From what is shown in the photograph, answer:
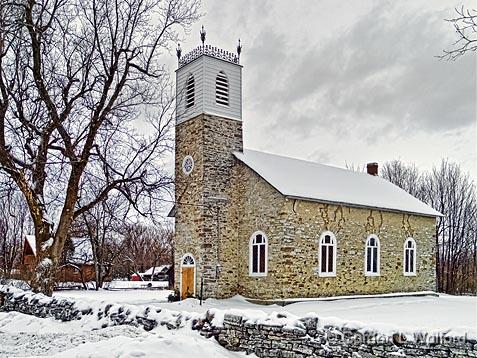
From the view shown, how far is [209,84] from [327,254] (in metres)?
8.61

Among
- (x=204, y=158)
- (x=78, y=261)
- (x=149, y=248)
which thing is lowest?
(x=149, y=248)

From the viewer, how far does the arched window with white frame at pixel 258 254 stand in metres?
19.5

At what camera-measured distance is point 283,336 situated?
9141 millimetres

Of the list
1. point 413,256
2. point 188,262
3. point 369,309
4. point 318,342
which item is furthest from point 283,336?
point 413,256

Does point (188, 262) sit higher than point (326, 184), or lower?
lower

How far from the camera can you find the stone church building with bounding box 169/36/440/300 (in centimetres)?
1925

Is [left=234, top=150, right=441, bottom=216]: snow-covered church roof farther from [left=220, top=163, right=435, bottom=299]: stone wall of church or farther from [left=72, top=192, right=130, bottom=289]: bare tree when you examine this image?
[left=72, top=192, right=130, bottom=289]: bare tree

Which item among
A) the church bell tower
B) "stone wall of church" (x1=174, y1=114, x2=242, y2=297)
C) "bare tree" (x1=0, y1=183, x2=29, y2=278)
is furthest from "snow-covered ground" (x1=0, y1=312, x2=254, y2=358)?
"bare tree" (x1=0, y1=183, x2=29, y2=278)

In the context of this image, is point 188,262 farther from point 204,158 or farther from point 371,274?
point 371,274

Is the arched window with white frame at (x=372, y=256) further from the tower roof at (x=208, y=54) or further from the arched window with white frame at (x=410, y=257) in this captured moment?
the tower roof at (x=208, y=54)

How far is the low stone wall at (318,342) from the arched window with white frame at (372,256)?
1311 cm

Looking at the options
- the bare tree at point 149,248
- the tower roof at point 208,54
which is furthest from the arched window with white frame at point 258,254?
the bare tree at point 149,248

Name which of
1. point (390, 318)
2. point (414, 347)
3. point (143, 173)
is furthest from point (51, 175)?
point (414, 347)

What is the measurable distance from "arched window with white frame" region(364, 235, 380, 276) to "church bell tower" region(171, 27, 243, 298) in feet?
21.4
